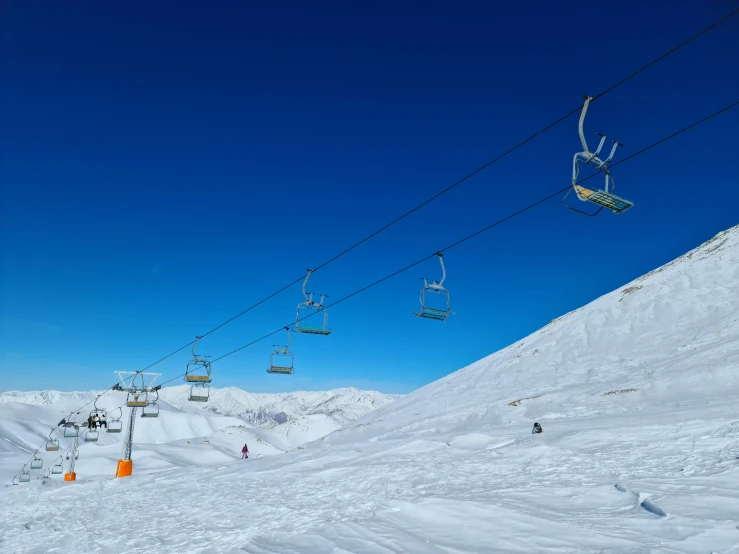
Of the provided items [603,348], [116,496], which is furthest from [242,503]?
[603,348]

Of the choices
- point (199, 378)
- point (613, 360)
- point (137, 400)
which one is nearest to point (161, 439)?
point (137, 400)

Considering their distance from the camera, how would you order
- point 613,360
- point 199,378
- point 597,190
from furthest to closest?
point 613,360
point 199,378
point 597,190

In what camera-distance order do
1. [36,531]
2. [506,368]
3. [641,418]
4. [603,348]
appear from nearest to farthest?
[36,531]
[641,418]
[603,348]
[506,368]

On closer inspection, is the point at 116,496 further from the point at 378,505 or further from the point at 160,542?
the point at 378,505

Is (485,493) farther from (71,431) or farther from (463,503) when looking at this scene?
(71,431)

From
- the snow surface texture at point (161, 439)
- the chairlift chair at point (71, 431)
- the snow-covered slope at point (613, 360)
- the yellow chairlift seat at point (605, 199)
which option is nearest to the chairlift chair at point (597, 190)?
the yellow chairlift seat at point (605, 199)

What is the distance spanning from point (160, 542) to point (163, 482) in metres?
13.0

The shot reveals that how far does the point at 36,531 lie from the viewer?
14.2 meters

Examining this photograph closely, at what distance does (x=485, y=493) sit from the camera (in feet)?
36.3

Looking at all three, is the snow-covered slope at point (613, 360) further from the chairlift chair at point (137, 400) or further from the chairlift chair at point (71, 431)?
the chairlift chair at point (71, 431)

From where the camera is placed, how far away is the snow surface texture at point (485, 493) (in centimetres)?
804

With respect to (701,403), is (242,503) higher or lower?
lower

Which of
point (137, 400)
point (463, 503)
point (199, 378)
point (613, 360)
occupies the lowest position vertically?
point (463, 503)

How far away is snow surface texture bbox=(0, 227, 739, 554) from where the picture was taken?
804 cm
